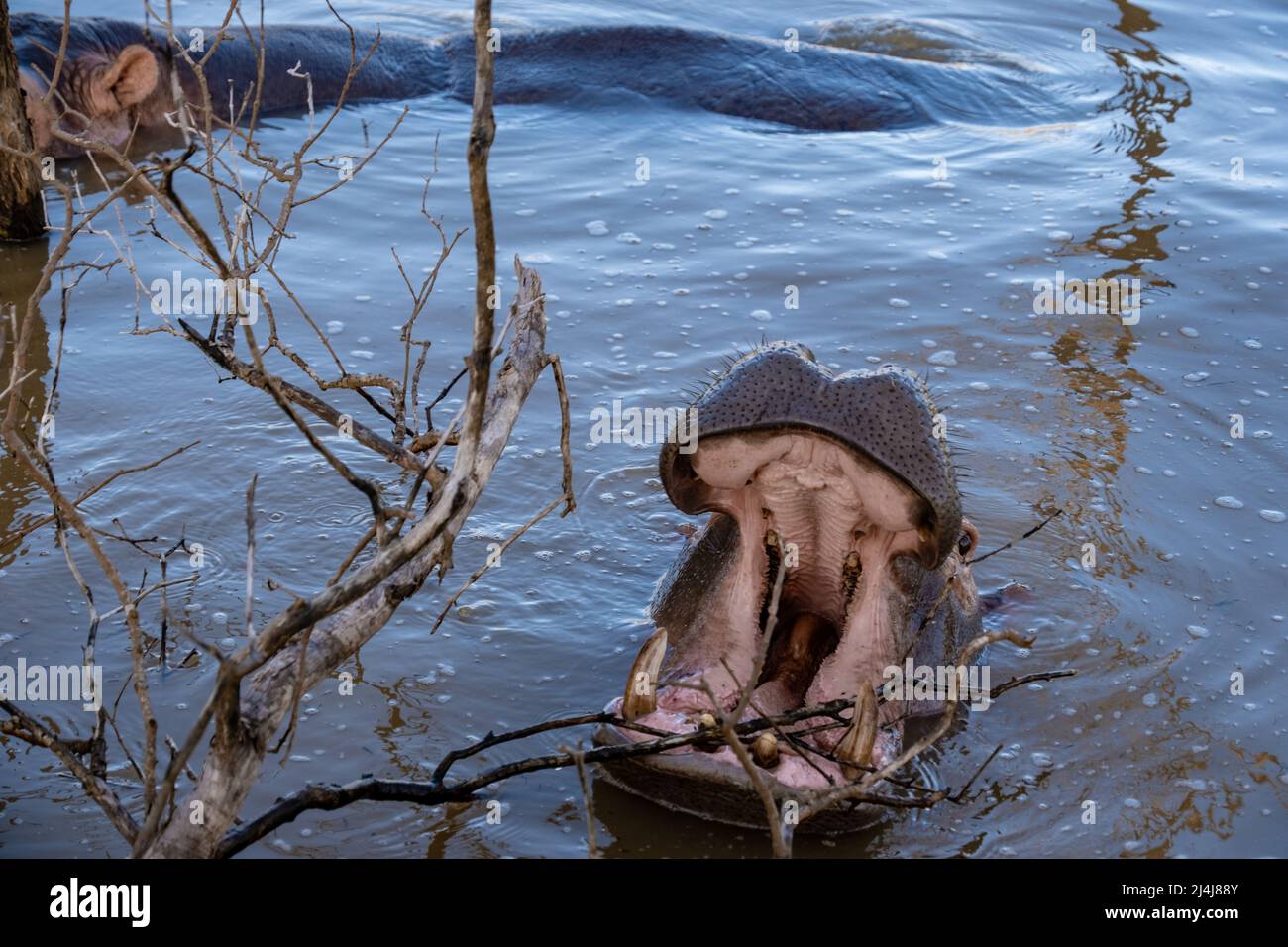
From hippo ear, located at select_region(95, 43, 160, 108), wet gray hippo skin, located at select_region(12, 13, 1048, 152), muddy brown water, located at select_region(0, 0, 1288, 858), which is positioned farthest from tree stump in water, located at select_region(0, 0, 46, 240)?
wet gray hippo skin, located at select_region(12, 13, 1048, 152)

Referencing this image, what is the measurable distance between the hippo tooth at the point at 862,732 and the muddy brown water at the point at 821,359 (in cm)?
39

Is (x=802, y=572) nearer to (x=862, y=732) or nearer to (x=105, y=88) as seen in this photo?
(x=862, y=732)

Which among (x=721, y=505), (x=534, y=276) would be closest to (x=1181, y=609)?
(x=721, y=505)

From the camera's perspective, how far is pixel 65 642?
3.75m

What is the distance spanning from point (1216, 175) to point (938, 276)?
239 centimetres

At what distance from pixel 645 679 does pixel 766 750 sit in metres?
0.28

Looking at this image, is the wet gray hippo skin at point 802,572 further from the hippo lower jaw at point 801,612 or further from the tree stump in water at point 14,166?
the tree stump in water at point 14,166

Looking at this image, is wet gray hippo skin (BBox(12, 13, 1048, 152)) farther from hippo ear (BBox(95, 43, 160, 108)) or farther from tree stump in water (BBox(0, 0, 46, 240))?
tree stump in water (BBox(0, 0, 46, 240))

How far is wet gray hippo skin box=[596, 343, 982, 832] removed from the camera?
2.97 metres

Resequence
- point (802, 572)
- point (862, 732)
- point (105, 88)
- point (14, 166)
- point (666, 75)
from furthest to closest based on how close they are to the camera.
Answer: point (666, 75), point (105, 88), point (14, 166), point (802, 572), point (862, 732)

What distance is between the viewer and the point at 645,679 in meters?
2.97

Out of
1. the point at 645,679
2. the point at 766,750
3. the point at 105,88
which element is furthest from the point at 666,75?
the point at 766,750

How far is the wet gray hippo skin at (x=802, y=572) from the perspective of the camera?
2967 millimetres

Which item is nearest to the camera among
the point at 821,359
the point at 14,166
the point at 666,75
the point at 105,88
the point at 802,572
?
the point at 802,572
